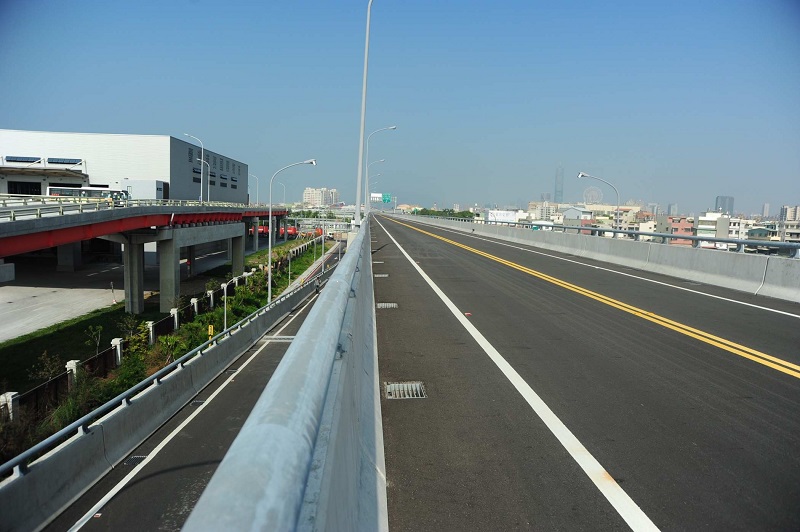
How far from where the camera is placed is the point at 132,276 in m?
48.9

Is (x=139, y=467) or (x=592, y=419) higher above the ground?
(x=592, y=419)

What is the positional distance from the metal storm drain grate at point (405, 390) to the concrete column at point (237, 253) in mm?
74889

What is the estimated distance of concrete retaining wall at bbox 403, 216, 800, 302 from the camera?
14.7 meters

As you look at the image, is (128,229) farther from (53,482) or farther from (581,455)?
(581,455)

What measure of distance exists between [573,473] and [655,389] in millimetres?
2735

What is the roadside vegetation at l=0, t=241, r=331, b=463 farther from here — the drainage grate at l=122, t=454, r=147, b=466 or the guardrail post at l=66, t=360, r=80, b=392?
the drainage grate at l=122, t=454, r=147, b=466

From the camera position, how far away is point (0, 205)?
109 feet

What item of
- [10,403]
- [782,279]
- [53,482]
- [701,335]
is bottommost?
[10,403]

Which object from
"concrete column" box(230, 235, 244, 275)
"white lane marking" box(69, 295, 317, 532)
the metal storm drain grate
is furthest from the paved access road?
"concrete column" box(230, 235, 244, 275)

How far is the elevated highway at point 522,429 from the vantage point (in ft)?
7.01

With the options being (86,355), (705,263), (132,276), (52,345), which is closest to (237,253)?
(132,276)

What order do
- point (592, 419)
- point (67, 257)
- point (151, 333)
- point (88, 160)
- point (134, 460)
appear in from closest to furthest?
1. point (592, 419)
2. point (134, 460)
3. point (151, 333)
4. point (67, 257)
5. point (88, 160)

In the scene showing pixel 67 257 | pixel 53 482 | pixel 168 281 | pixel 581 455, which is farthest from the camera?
pixel 67 257

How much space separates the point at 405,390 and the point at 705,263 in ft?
48.4
